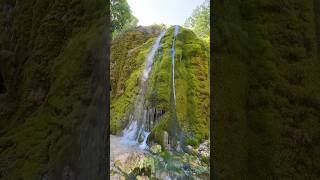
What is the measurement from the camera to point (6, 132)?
258cm

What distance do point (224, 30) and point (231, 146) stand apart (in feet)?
3.04

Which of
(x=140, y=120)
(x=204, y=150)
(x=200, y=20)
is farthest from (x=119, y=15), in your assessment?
(x=204, y=150)

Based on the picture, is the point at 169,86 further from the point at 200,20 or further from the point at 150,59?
the point at 200,20

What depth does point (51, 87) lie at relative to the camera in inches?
103

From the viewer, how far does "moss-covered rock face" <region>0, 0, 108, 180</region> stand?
8.16 ft

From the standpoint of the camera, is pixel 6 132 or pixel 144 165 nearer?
pixel 6 132

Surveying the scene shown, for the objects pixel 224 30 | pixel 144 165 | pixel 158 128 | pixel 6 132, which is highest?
pixel 224 30

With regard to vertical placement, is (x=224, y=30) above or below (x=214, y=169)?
above

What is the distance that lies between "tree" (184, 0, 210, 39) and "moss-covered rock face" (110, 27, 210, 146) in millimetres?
7282

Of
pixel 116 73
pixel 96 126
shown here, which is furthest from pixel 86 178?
pixel 116 73

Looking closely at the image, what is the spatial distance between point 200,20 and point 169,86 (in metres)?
11.7

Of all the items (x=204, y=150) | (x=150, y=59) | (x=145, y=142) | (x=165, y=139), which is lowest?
(x=204, y=150)

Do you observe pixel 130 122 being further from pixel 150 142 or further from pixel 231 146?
pixel 231 146

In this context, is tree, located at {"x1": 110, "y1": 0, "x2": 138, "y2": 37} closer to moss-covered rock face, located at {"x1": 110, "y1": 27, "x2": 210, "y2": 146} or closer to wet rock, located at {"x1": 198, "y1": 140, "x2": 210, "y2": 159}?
moss-covered rock face, located at {"x1": 110, "y1": 27, "x2": 210, "y2": 146}
